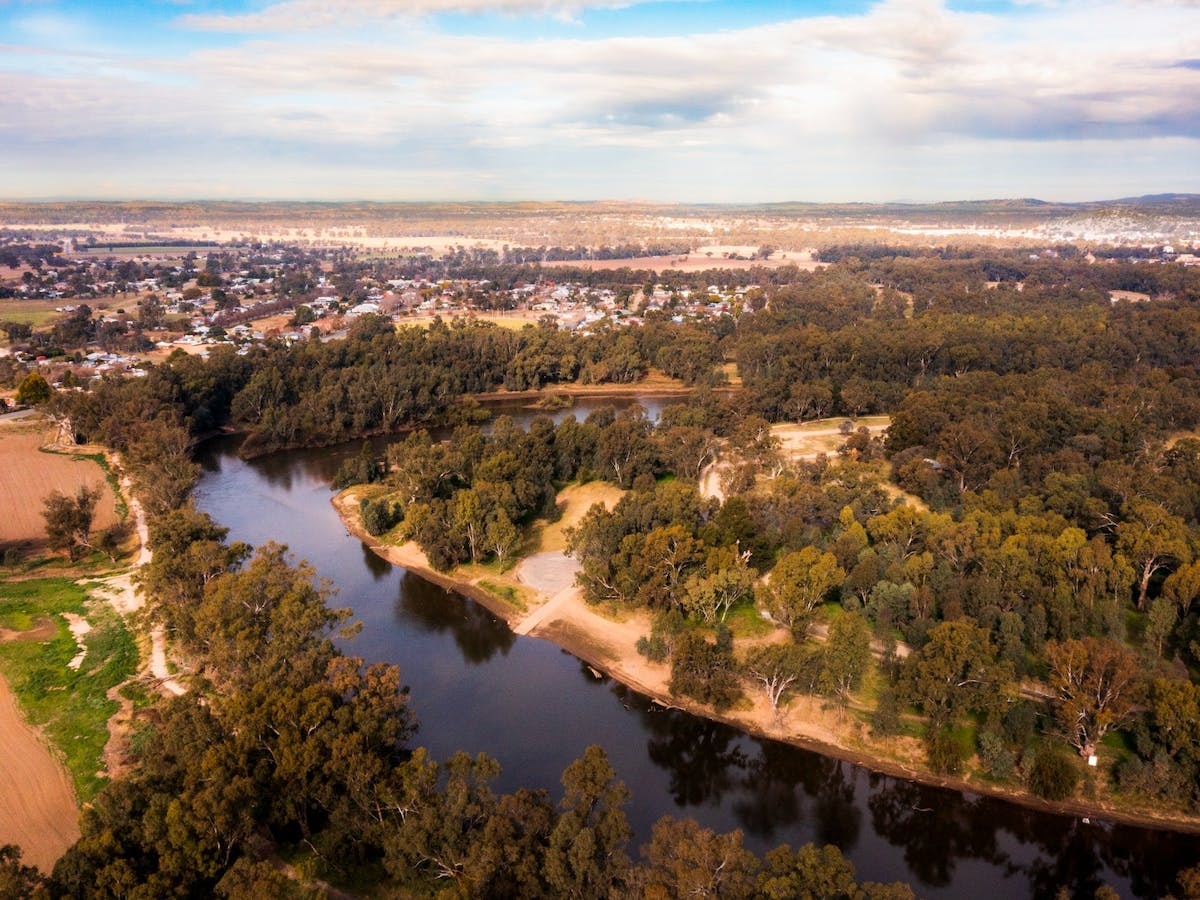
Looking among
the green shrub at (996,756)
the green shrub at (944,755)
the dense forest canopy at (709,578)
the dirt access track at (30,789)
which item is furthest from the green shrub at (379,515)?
the green shrub at (996,756)

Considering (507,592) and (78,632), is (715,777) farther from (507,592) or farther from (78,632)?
(78,632)

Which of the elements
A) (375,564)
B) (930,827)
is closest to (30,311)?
(375,564)

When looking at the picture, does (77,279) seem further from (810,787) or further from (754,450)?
(810,787)

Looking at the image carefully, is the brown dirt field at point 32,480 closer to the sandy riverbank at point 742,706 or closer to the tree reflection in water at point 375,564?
the tree reflection in water at point 375,564

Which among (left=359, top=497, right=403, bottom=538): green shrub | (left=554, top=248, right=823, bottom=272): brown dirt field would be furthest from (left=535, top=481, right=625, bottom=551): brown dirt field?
(left=554, top=248, right=823, bottom=272): brown dirt field

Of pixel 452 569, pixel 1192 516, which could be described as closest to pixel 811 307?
pixel 1192 516
